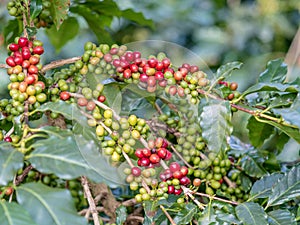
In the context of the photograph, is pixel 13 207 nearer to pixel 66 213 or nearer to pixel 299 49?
pixel 66 213

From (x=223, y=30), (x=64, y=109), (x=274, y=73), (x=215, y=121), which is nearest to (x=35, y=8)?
(x=64, y=109)

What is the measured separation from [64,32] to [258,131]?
0.71 m

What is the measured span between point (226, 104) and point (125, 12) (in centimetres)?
74

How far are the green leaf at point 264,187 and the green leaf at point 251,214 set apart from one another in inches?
3.8

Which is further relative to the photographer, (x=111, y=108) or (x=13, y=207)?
(x=111, y=108)

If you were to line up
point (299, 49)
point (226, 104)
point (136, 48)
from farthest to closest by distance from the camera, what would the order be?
point (299, 49) < point (136, 48) < point (226, 104)

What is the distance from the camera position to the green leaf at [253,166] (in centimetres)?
107

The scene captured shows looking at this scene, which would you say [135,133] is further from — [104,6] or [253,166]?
[104,6]

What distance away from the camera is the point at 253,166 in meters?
1.09

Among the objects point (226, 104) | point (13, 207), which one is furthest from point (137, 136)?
point (13, 207)

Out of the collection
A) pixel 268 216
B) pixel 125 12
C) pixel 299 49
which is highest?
pixel 125 12

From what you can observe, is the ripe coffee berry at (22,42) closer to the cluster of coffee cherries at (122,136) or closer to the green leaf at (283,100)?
the cluster of coffee cherries at (122,136)

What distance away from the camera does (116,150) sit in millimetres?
795

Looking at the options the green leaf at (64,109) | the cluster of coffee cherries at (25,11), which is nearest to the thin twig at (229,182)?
the green leaf at (64,109)
